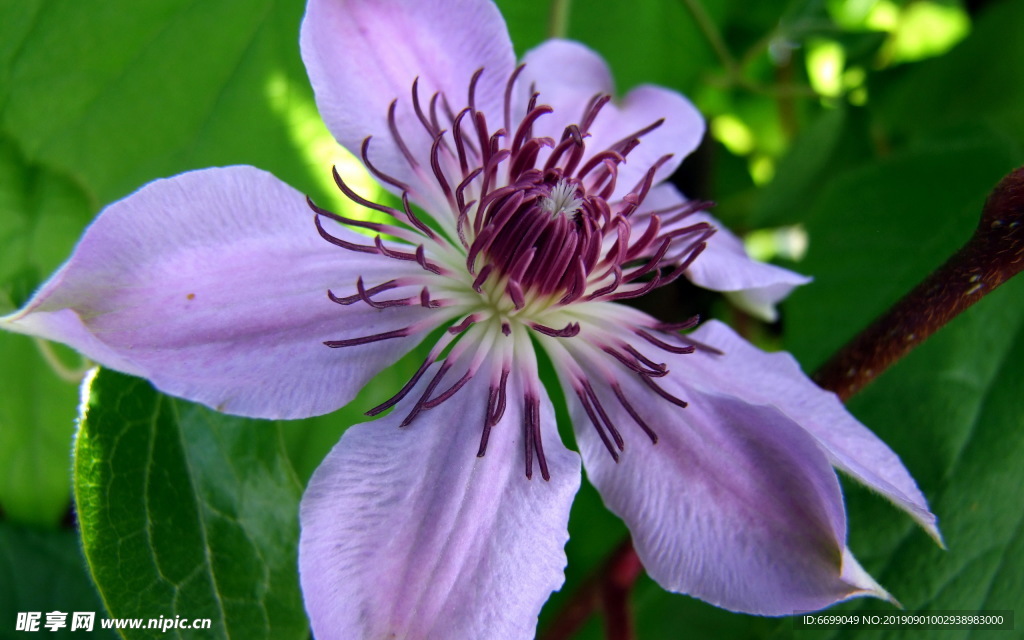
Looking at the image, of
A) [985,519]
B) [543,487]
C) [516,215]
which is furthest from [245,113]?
[985,519]

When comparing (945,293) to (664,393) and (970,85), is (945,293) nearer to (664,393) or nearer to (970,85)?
(664,393)

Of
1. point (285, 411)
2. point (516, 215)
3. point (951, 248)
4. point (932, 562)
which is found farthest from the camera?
point (951, 248)

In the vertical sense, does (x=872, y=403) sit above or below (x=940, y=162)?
below

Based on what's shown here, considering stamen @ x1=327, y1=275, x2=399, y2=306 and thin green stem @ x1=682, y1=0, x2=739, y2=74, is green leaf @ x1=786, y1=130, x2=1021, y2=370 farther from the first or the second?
stamen @ x1=327, y1=275, x2=399, y2=306

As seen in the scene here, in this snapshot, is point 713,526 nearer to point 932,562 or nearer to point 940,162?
point 932,562

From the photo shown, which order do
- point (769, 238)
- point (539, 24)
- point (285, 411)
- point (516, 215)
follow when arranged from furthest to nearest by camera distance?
point (769, 238)
point (539, 24)
point (516, 215)
point (285, 411)

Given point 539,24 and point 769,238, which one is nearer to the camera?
point 539,24

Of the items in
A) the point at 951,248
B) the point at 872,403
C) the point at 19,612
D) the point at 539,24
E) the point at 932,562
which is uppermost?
the point at 539,24

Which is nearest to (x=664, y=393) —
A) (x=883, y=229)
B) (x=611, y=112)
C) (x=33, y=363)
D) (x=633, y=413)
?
(x=633, y=413)
